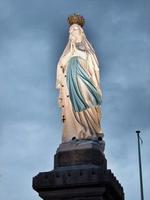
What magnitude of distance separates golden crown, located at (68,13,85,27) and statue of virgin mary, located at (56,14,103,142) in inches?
15.1

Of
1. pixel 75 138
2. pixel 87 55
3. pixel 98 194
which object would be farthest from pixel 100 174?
pixel 87 55

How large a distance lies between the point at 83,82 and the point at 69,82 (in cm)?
33

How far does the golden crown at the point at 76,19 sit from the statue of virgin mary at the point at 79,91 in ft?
1.26

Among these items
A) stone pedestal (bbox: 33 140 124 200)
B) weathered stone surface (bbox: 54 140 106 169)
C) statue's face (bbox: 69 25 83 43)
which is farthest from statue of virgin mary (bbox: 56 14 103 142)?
A: stone pedestal (bbox: 33 140 124 200)

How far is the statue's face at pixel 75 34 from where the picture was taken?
12570mm

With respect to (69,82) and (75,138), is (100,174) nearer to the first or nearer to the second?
(75,138)

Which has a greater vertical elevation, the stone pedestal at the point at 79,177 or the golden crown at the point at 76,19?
the golden crown at the point at 76,19

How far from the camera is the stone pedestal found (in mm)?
10250

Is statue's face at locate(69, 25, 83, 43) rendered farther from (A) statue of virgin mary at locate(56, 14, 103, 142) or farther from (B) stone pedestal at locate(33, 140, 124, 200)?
(B) stone pedestal at locate(33, 140, 124, 200)

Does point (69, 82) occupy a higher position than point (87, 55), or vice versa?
point (87, 55)

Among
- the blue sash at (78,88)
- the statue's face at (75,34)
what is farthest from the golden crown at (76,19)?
the blue sash at (78,88)

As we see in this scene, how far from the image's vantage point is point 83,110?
37.8ft

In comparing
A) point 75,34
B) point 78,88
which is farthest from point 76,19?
point 78,88

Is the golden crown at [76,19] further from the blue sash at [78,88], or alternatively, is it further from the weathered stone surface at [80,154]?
the weathered stone surface at [80,154]
